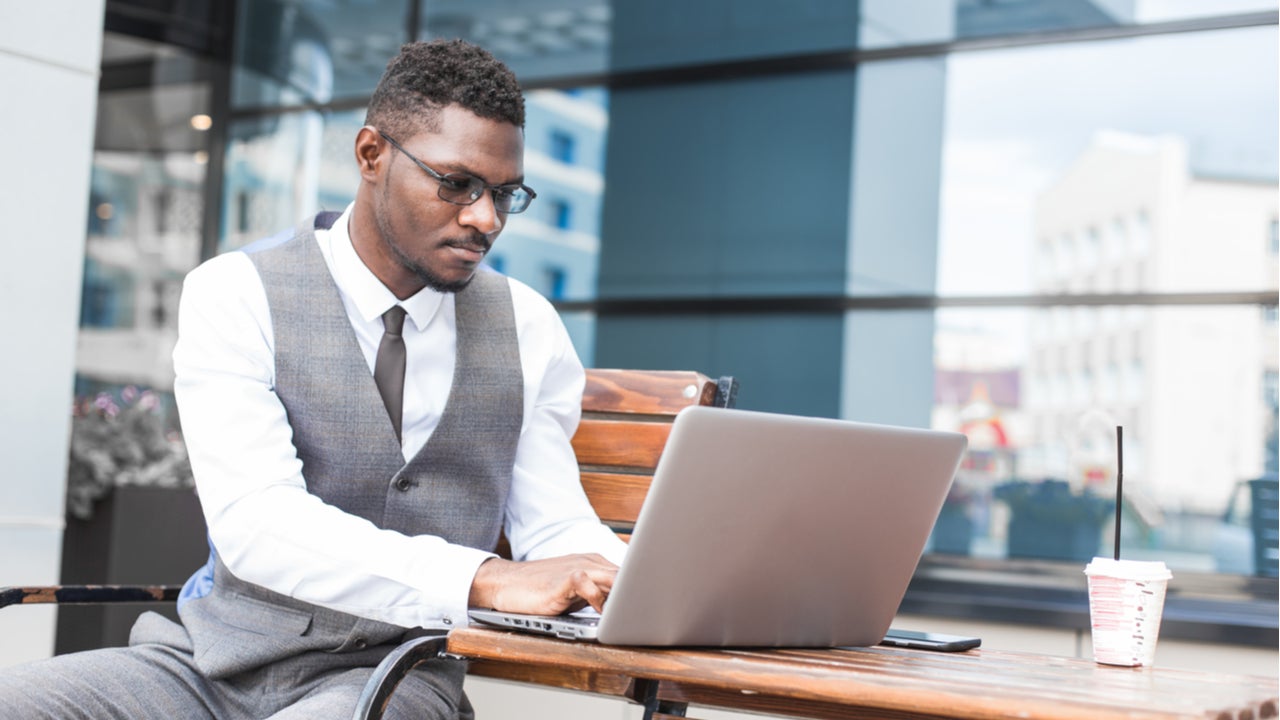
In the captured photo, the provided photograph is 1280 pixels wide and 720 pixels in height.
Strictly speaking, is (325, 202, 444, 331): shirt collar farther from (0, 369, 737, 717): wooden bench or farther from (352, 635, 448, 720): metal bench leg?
(352, 635, 448, 720): metal bench leg

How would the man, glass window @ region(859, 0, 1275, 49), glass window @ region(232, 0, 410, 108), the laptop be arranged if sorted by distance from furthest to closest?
glass window @ region(232, 0, 410, 108)
glass window @ region(859, 0, 1275, 49)
the man
the laptop

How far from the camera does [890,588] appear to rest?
1.67m

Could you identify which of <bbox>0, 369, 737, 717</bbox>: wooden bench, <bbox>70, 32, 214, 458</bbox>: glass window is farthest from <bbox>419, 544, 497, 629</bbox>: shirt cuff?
<bbox>70, 32, 214, 458</bbox>: glass window

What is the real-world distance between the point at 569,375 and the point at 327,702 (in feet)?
2.50

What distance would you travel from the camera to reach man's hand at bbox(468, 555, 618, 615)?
1525mm

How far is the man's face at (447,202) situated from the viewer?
1982mm

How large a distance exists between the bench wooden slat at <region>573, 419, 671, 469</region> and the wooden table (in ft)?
2.35

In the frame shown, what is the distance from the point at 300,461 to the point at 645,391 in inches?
28.8

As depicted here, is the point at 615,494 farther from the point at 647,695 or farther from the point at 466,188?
the point at 466,188

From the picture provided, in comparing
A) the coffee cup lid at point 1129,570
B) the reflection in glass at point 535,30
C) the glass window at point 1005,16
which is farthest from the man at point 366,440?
the reflection in glass at point 535,30

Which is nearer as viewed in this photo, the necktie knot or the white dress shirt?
the white dress shirt

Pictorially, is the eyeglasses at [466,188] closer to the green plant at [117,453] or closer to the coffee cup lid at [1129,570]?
the coffee cup lid at [1129,570]

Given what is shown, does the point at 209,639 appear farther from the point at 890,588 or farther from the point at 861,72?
the point at 861,72

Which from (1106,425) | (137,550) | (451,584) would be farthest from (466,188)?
(1106,425)
